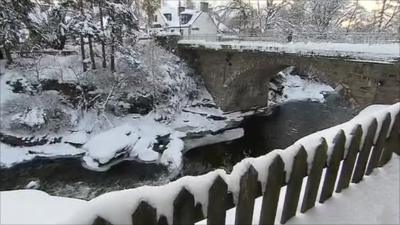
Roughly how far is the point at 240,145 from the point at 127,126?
5.36m

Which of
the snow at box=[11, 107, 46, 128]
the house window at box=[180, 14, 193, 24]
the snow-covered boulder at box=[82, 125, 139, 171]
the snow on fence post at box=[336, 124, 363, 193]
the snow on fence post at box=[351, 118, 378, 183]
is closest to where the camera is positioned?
the snow on fence post at box=[336, 124, 363, 193]

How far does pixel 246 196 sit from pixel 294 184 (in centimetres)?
46

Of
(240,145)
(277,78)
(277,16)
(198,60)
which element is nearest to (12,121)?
(240,145)

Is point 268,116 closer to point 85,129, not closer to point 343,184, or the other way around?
point 85,129

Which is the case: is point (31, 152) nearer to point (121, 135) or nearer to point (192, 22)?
point (121, 135)

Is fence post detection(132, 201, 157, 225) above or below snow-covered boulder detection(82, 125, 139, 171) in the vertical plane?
above

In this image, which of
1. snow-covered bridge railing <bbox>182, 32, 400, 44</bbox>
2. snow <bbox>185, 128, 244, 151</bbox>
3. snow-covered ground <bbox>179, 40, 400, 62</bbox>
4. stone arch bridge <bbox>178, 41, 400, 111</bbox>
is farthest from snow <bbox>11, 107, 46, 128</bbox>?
snow-covered bridge railing <bbox>182, 32, 400, 44</bbox>

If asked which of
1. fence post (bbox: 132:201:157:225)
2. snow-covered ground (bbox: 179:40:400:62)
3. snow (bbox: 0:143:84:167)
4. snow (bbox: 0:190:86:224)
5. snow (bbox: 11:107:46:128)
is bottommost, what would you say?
snow (bbox: 0:143:84:167)

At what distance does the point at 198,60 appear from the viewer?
68.6 ft

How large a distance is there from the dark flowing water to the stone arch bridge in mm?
3310

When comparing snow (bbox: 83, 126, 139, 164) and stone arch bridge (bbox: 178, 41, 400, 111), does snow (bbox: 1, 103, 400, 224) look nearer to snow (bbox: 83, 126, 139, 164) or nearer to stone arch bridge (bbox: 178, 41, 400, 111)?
stone arch bridge (bbox: 178, 41, 400, 111)

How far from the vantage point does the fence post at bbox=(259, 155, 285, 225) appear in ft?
5.86

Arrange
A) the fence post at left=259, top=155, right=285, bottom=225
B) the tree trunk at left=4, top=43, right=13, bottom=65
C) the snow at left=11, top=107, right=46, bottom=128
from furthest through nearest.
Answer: the tree trunk at left=4, top=43, right=13, bottom=65
the snow at left=11, top=107, right=46, bottom=128
the fence post at left=259, top=155, right=285, bottom=225

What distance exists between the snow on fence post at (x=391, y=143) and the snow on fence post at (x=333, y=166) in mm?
995
